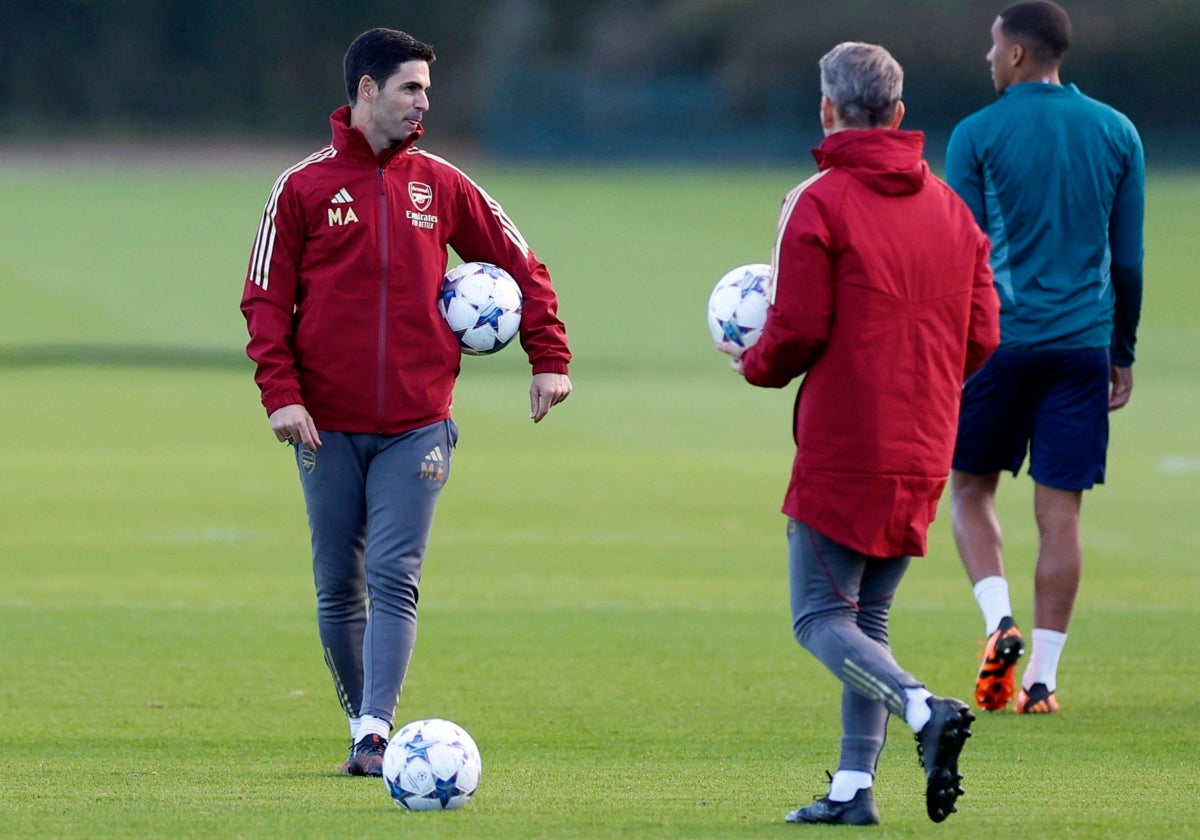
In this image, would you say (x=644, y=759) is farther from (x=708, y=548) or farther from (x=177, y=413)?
(x=177, y=413)

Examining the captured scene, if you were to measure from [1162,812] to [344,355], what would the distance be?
8.76ft

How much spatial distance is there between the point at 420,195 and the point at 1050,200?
2.53m

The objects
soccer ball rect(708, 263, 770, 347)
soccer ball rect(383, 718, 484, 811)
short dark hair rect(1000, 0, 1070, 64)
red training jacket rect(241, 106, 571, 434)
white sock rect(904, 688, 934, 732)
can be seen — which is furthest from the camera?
short dark hair rect(1000, 0, 1070, 64)

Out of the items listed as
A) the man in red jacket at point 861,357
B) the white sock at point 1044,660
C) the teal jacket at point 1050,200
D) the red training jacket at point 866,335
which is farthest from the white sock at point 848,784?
the teal jacket at point 1050,200

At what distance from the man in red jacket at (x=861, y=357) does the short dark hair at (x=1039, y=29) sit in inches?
95.6

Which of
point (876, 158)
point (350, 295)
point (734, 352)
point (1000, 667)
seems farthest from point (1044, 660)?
point (350, 295)

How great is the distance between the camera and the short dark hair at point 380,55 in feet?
20.9

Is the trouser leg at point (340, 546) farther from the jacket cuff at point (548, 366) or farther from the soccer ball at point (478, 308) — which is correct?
the jacket cuff at point (548, 366)

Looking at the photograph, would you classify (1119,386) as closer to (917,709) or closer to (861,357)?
(861,357)

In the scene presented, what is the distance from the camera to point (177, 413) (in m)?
21.0

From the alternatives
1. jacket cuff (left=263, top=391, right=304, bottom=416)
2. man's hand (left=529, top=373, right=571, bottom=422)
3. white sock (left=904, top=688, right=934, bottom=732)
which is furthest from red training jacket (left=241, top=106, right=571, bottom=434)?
white sock (left=904, top=688, right=934, bottom=732)

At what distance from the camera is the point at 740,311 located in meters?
5.84

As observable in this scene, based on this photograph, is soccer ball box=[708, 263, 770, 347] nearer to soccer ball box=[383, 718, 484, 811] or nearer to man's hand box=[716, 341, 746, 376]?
man's hand box=[716, 341, 746, 376]

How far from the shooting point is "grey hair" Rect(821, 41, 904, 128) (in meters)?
5.48
